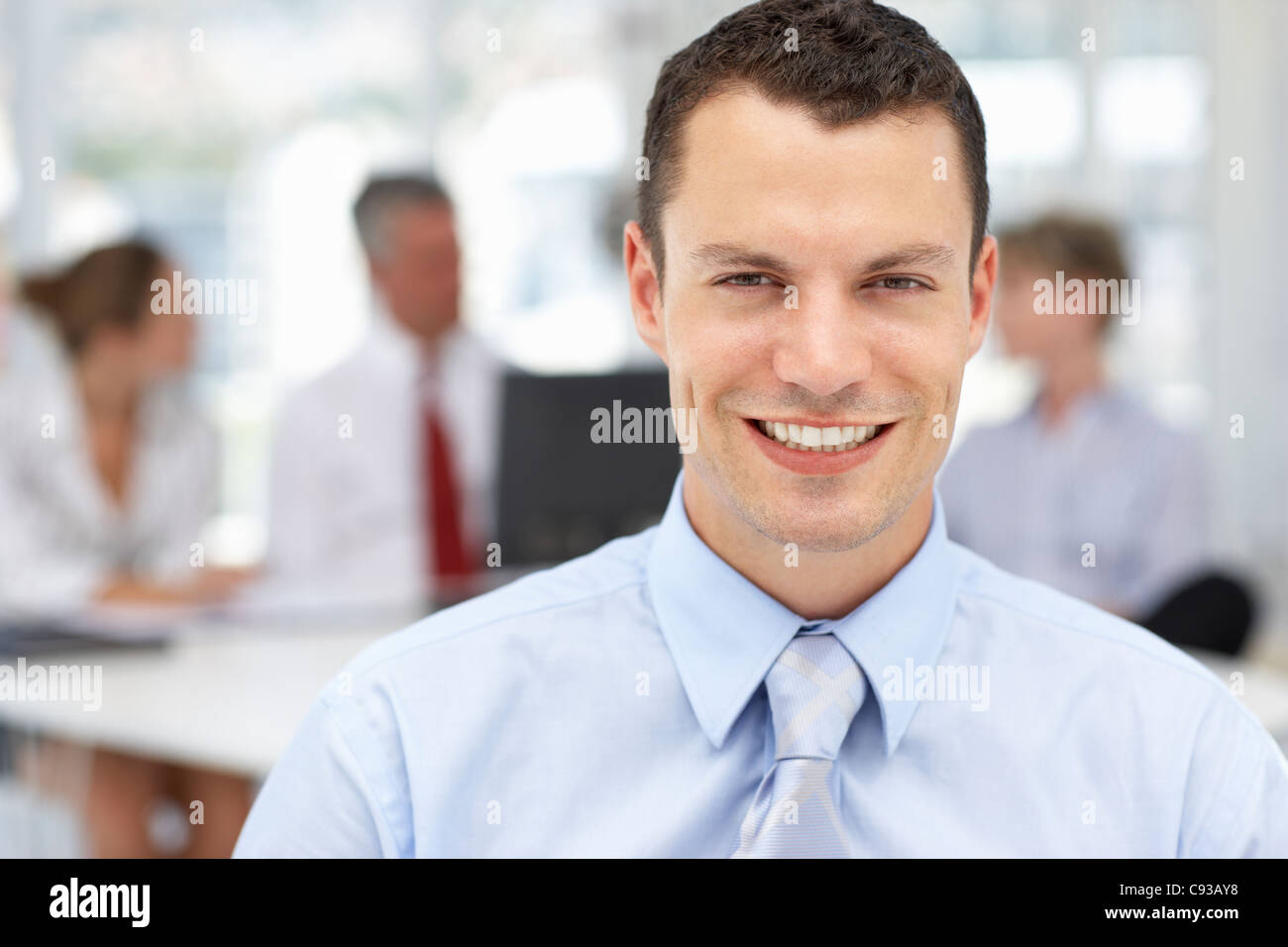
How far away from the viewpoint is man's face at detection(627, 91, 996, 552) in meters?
0.90

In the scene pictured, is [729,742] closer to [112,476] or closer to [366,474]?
[366,474]

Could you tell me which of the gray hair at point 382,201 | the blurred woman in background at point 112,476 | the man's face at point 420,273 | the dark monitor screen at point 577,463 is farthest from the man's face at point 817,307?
the gray hair at point 382,201

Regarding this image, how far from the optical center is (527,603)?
3.46ft

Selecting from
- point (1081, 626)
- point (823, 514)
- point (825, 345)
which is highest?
point (825, 345)

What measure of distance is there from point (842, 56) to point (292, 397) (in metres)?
2.18

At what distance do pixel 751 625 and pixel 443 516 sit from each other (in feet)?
6.05

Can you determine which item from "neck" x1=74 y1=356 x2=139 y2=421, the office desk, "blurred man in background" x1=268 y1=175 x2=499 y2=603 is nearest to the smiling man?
the office desk

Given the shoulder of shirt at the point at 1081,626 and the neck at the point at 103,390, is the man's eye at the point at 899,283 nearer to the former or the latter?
the shoulder of shirt at the point at 1081,626

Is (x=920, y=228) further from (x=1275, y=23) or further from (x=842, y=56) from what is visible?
(x=1275, y=23)

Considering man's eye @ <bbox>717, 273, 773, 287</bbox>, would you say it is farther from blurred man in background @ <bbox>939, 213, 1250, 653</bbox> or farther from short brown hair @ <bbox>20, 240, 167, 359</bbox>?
short brown hair @ <bbox>20, 240, 167, 359</bbox>

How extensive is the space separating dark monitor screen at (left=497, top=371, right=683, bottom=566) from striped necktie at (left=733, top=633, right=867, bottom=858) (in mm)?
1370

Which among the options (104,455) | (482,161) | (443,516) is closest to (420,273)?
(443,516)

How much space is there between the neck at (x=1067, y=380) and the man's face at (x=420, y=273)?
126cm
